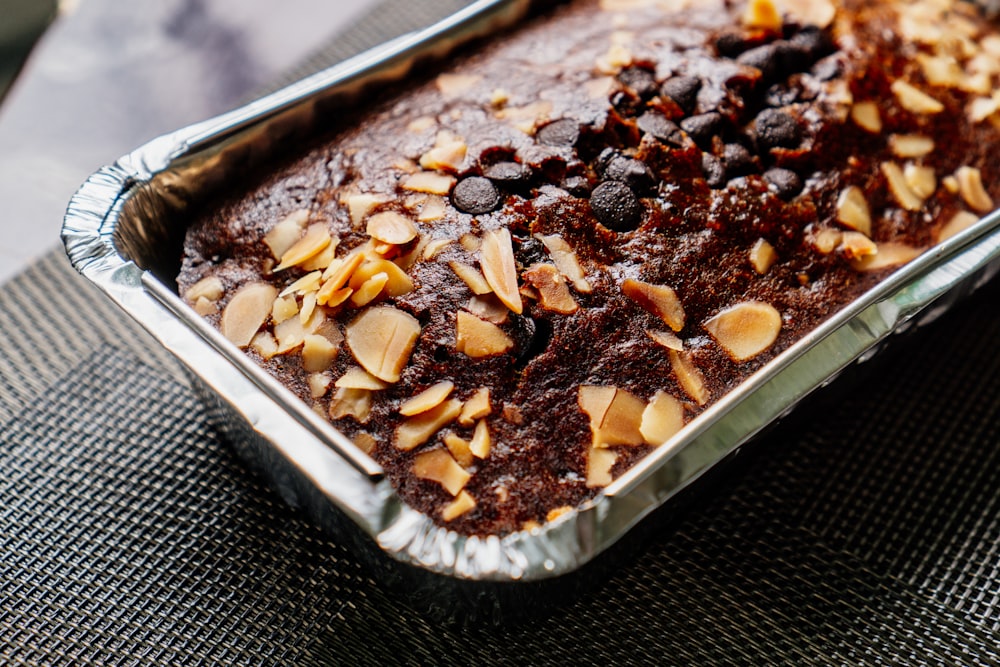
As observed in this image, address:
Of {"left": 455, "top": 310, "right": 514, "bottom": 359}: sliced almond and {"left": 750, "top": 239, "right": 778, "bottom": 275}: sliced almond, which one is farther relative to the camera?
{"left": 750, "top": 239, "right": 778, "bottom": 275}: sliced almond

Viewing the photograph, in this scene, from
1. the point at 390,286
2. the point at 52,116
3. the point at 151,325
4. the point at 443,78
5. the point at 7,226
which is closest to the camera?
the point at 151,325

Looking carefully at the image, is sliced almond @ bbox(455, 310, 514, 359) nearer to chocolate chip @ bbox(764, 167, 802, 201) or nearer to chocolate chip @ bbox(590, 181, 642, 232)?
chocolate chip @ bbox(590, 181, 642, 232)

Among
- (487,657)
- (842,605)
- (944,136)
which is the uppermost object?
(944,136)

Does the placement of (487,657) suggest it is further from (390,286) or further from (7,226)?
(7,226)

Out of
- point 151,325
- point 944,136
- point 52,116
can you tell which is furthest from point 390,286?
point 52,116

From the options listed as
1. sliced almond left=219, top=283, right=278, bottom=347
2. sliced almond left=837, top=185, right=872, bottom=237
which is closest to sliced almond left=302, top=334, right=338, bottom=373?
sliced almond left=219, top=283, right=278, bottom=347
